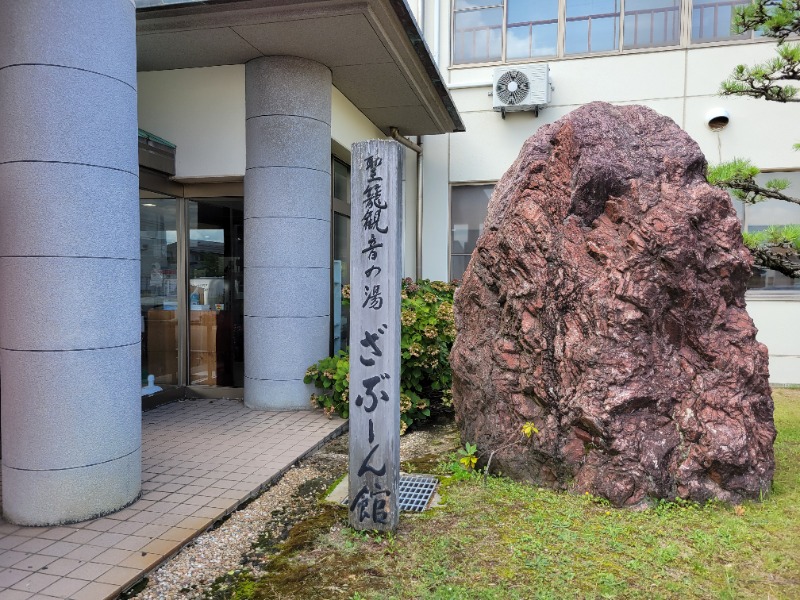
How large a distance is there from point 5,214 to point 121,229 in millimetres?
726

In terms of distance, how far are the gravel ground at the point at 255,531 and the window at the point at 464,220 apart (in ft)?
19.6

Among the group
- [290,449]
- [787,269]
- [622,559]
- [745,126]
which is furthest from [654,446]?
[745,126]

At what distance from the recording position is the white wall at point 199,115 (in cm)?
759

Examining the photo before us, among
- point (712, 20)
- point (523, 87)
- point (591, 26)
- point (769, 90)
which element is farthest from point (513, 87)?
point (769, 90)

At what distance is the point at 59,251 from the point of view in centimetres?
400

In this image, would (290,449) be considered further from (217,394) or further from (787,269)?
(787,269)

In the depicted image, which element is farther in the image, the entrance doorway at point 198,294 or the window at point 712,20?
the window at point 712,20

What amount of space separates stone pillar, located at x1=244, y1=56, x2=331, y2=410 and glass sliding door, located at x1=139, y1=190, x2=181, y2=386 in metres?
1.34

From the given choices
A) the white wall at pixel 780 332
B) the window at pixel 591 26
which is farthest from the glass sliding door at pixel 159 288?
the white wall at pixel 780 332

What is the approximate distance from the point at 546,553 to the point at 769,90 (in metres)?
5.10

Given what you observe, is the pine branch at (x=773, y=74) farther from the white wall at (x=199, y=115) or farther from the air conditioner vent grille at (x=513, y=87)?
the white wall at (x=199, y=115)

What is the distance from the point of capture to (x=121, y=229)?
4.31 m

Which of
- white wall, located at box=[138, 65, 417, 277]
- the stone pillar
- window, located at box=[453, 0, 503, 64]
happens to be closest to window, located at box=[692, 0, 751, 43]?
window, located at box=[453, 0, 503, 64]

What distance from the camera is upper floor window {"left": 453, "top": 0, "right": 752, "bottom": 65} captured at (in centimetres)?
1016
